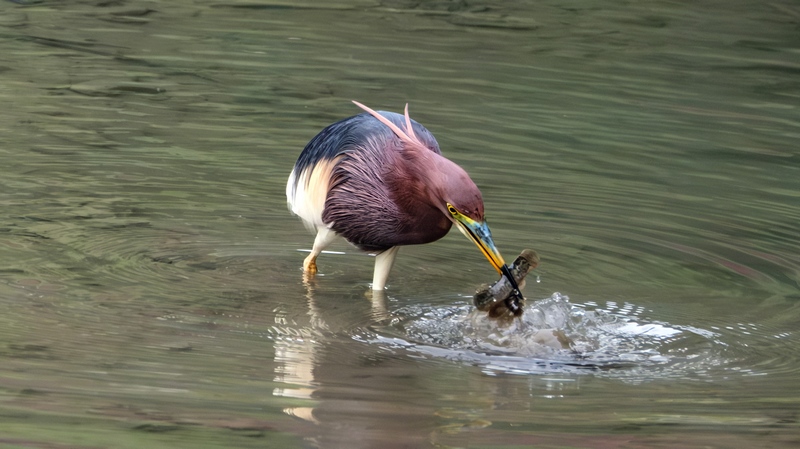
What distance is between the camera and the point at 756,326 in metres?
6.60

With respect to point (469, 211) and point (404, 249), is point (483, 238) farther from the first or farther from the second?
point (404, 249)

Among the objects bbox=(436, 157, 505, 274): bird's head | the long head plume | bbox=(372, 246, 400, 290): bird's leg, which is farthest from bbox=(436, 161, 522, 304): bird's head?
bbox=(372, 246, 400, 290): bird's leg

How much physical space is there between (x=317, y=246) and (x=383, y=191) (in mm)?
734

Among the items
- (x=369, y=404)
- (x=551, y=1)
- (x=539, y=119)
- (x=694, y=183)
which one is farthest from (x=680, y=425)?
(x=551, y=1)

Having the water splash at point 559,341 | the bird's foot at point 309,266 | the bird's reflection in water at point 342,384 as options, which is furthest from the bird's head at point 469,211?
the bird's foot at point 309,266

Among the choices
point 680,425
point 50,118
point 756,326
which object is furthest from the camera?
point 50,118

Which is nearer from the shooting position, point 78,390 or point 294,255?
point 78,390

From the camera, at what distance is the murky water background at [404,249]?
5.16 metres

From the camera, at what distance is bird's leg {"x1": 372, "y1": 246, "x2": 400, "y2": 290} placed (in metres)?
6.95

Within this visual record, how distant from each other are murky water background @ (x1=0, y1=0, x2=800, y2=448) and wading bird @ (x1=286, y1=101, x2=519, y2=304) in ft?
1.20

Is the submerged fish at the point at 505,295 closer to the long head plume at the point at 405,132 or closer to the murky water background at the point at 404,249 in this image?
the murky water background at the point at 404,249

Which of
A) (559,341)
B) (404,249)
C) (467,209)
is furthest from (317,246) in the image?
(559,341)

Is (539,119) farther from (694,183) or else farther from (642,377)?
(642,377)

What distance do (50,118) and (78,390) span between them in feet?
18.2
